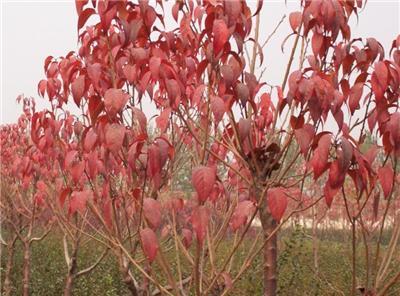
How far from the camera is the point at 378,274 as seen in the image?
240cm

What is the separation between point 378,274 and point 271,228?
0.55 m

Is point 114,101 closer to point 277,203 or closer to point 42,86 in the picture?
point 277,203

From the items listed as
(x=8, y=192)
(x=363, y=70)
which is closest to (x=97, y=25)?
(x=363, y=70)

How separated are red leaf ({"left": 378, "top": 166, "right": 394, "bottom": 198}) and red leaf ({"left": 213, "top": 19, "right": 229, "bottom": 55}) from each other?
2.59ft

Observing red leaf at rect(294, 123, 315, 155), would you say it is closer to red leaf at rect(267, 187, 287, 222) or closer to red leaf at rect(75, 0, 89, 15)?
red leaf at rect(267, 187, 287, 222)

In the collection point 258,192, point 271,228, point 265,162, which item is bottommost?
point 271,228

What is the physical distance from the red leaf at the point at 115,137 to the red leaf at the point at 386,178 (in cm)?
100

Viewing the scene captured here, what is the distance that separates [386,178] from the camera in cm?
196

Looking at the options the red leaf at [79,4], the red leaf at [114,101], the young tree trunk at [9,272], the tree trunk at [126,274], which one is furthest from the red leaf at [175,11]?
the young tree trunk at [9,272]

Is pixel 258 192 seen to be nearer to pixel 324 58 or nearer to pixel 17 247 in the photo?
pixel 324 58

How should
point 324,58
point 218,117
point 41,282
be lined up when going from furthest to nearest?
1. point 41,282
2. point 324,58
3. point 218,117

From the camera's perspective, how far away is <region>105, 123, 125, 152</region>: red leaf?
1.80m

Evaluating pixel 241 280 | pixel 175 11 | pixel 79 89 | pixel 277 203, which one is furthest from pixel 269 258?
pixel 241 280

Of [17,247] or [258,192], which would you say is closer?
[258,192]
